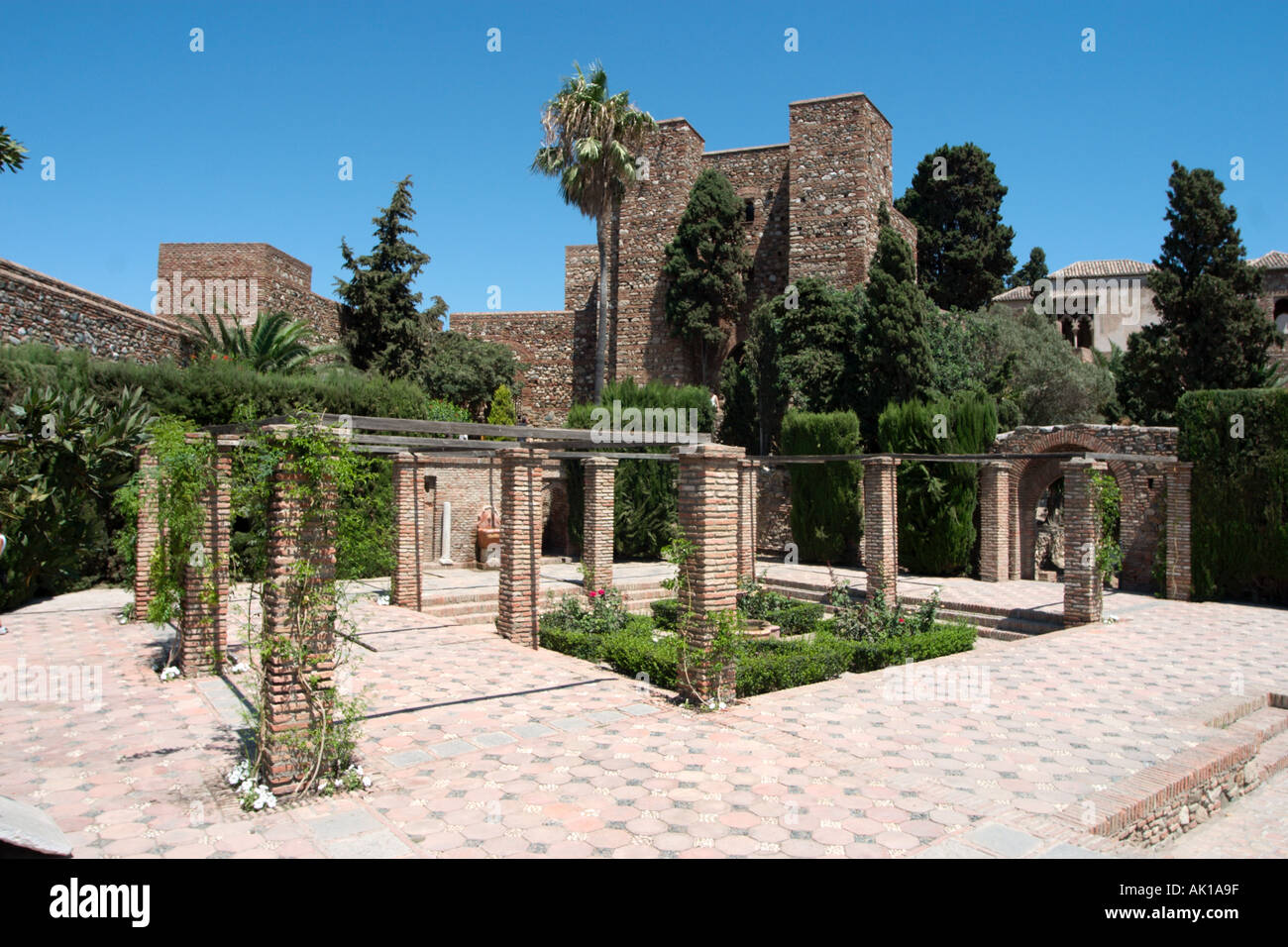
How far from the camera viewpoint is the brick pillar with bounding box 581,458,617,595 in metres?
13.8

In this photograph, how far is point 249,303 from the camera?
20422 mm

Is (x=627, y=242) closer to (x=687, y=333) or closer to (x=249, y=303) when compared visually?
(x=687, y=333)

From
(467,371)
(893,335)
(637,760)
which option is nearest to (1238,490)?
(893,335)

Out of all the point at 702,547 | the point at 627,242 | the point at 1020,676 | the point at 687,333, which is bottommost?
the point at 1020,676

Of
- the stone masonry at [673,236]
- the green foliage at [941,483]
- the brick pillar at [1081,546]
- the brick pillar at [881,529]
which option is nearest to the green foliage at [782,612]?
the brick pillar at [881,529]

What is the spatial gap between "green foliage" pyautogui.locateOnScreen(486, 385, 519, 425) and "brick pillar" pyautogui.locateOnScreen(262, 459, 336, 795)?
18.8m

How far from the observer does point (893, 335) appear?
19.8m

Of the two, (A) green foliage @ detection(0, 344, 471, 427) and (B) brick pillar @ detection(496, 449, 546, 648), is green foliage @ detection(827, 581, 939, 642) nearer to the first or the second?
(B) brick pillar @ detection(496, 449, 546, 648)

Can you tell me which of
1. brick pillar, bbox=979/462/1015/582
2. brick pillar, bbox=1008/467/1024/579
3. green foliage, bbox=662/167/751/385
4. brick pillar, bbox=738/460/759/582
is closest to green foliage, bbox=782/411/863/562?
brick pillar, bbox=979/462/1015/582

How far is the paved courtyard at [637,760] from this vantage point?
4.56 metres

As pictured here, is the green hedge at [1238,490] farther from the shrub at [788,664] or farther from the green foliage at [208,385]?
the green foliage at [208,385]

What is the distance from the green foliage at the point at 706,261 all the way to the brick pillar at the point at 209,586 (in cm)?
1747
